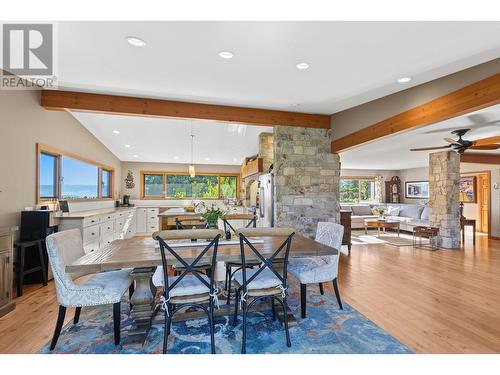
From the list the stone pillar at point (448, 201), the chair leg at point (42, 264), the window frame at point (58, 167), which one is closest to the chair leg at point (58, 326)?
the chair leg at point (42, 264)

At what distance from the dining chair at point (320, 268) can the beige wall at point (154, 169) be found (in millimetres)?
6395

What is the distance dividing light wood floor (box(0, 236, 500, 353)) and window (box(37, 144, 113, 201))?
5.50 feet

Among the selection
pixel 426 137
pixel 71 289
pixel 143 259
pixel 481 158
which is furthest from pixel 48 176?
pixel 481 158

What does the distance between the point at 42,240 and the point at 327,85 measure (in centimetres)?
428

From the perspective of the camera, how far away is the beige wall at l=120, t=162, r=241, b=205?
838 centimetres

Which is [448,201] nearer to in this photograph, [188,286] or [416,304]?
[416,304]

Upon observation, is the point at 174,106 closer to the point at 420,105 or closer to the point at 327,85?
the point at 327,85

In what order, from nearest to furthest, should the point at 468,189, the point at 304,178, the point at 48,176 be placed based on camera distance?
the point at 48,176 < the point at 304,178 < the point at 468,189

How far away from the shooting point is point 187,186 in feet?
29.0

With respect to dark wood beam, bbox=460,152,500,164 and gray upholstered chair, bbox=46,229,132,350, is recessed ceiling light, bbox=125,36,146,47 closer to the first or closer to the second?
gray upholstered chair, bbox=46,229,132,350

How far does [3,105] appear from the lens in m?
3.18

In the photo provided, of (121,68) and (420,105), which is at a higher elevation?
(121,68)

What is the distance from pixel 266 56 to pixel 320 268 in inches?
86.8

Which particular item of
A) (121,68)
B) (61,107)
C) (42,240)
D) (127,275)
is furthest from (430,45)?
(42,240)
